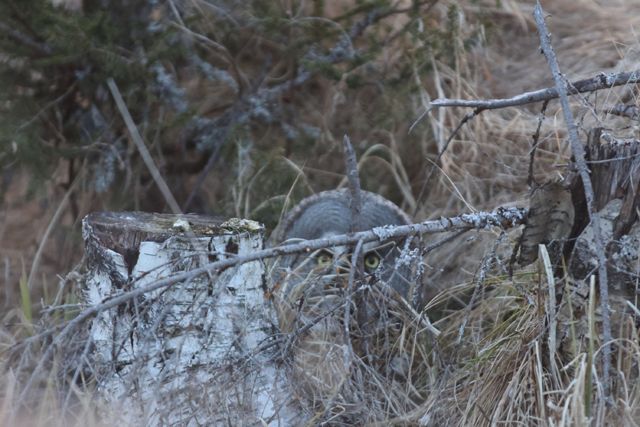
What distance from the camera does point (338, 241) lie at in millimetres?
1355

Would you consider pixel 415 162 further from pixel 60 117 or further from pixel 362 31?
pixel 60 117

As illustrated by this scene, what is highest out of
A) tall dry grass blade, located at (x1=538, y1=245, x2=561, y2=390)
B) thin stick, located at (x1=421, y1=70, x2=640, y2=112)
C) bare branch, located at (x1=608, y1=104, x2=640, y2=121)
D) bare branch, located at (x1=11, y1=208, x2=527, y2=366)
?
thin stick, located at (x1=421, y1=70, x2=640, y2=112)

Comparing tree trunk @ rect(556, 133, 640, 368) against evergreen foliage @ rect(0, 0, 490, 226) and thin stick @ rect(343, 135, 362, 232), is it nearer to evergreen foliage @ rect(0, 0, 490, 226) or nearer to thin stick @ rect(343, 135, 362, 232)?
thin stick @ rect(343, 135, 362, 232)

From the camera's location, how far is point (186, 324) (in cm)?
147

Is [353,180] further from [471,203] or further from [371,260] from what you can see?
[471,203]

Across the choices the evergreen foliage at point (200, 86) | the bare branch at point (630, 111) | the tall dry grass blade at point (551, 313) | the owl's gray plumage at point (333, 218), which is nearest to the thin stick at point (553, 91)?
the bare branch at point (630, 111)

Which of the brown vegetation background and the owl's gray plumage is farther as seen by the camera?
the brown vegetation background

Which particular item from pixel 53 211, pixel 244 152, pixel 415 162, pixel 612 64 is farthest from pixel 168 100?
pixel 612 64

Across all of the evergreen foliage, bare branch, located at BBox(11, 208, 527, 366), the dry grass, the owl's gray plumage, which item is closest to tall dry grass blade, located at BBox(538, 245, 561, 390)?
the dry grass

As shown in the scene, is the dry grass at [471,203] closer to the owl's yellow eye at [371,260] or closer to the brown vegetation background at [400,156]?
the brown vegetation background at [400,156]

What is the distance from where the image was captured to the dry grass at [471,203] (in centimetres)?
149

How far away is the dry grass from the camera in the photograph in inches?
58.7

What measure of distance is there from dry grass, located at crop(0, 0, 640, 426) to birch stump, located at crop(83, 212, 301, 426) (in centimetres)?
18

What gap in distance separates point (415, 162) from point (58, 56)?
7.10 feet
